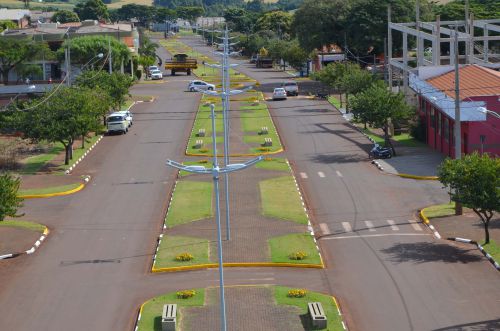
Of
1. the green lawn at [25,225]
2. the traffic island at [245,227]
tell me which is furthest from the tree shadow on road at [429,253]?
the green lawn at [25,225]

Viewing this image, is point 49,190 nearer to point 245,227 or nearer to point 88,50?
point 245,227

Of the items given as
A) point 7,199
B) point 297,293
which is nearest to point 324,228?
point 297,293

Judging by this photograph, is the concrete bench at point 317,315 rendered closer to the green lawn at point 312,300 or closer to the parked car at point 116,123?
the green lawn at point 312,300

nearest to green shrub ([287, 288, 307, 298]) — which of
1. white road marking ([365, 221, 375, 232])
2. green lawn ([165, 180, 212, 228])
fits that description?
white road marking ([365, 221, 375, 232])

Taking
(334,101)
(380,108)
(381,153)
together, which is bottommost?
(381,153)

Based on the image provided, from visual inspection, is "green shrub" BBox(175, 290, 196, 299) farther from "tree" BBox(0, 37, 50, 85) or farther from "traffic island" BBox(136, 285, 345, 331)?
"tree" BBox(0, 37, 50, 85)

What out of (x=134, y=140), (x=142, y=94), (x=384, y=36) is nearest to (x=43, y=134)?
(x=134, y=140)
